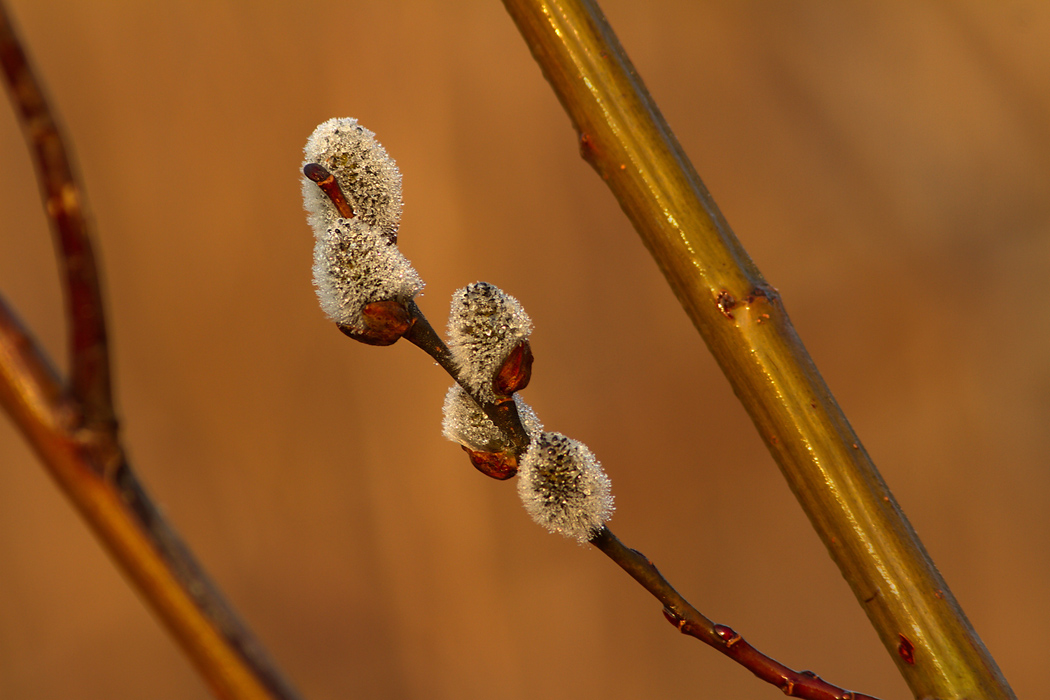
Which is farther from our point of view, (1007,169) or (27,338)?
(1007,169)

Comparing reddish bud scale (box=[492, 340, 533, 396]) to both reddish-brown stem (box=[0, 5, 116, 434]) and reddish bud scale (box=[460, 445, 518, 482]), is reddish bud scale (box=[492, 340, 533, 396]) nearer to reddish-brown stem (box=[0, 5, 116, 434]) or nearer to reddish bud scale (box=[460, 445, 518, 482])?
reddish bud scale (box=[460, 445, 518, 482])

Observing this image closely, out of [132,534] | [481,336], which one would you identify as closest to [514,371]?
[481,336]

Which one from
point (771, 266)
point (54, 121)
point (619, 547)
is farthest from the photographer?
point (771, 266)

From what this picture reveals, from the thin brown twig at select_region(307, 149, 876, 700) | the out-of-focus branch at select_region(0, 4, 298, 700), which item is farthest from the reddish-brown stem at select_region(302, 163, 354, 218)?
the out-of-focus branch at select_region(0, 4, 298, 700)

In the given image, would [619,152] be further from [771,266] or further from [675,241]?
[771,266]

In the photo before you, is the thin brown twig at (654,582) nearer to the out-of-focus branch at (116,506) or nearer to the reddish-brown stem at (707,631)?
the reddish-brown stem at (707,631)

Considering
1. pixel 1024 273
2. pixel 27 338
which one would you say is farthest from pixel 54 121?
pixel 1024 273
